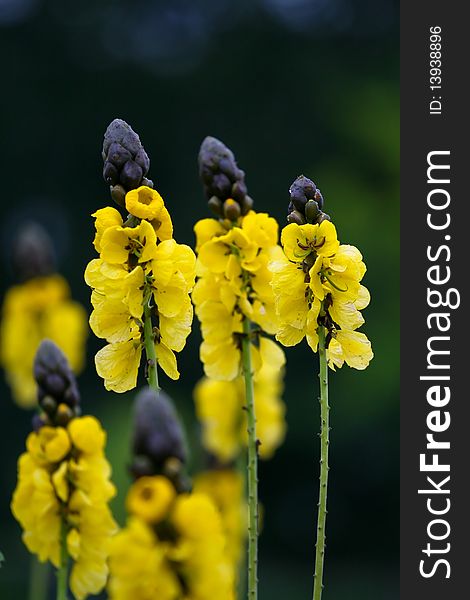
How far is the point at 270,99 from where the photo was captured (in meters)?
16.3

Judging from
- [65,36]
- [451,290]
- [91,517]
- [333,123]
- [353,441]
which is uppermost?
[65,36]

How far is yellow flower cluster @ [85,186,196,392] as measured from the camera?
101 inches

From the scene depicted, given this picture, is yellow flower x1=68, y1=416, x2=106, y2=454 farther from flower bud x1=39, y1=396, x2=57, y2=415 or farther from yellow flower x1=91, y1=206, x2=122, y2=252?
yellow flower x1=91, y1=206, x2=122, y2=252

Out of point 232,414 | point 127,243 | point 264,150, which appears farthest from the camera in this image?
point 264,150

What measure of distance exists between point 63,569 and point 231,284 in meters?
0.79

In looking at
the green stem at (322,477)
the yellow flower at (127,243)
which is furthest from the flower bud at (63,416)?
the green stem at (322,477)

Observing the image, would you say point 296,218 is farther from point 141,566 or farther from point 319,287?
point 141,566

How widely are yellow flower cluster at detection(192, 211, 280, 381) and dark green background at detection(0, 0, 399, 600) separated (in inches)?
294

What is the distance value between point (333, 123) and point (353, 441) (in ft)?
14.7

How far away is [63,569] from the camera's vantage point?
2488 millimetres

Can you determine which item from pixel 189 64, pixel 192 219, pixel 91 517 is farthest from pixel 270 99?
pixel 91 517

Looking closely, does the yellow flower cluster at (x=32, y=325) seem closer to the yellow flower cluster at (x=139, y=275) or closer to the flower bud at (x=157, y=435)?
the yellow flower cluster at (x=139, y=275)

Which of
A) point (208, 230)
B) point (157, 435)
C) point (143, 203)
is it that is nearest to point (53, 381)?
point (143, 203)

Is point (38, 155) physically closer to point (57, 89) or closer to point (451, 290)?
point (57, 89)
